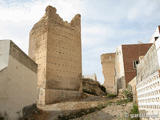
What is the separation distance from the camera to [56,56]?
13.1 metres

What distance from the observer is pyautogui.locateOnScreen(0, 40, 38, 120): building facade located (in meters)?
6.12

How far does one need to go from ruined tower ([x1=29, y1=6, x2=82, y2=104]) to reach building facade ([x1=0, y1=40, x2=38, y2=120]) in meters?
3.48

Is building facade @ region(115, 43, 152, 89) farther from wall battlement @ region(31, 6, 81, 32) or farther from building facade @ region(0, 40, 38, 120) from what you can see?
building facade @ region(0, 40, 38, 120)

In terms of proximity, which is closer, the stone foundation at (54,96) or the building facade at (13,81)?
the building facade at (13,81)

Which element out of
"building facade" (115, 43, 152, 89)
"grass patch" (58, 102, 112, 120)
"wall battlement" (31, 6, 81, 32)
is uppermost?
"wall battlement" (31, 6, 81, 32)

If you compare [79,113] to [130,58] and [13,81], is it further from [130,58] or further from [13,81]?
[130,58]

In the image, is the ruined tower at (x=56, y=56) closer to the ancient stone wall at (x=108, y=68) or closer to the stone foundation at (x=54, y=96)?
the stone foundation at (x=54, y=96)

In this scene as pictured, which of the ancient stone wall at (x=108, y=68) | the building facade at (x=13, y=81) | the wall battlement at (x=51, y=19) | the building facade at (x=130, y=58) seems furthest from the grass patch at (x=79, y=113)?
the ancient stone wall at (x=108, y=68)

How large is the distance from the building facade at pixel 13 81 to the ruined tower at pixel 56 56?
3478mm

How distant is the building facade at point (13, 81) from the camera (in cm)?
612

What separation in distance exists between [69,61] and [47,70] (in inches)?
86.3

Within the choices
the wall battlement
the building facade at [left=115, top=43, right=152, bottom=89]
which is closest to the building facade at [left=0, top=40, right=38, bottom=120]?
the wall battlement

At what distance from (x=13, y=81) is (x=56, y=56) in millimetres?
6434

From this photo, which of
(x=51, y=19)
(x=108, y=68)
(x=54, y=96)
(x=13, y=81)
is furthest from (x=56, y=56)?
(x=108, y=68)
